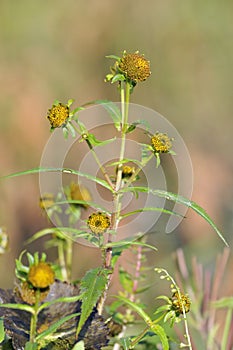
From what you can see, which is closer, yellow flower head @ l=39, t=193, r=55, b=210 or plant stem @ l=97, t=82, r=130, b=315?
plant stem @ l=97, t=82, r=130, b=315

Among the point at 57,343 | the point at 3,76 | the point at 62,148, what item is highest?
the point at 3,76

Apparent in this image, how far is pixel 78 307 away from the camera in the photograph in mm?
493

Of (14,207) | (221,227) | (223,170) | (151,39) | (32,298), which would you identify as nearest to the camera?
(32,298)

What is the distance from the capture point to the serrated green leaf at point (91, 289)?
1.38ft

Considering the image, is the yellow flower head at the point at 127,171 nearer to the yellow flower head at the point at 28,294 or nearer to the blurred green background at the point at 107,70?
the yellow flower head at the point at 28,294

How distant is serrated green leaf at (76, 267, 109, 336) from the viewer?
42cm

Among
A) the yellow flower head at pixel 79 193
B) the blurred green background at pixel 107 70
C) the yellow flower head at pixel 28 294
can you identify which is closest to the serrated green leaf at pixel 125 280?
the yellow flower head at pixel 79 193

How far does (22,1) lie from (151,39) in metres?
0.41

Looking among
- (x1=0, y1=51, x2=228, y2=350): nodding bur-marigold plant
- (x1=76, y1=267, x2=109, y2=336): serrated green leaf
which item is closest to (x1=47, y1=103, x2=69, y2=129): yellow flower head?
(x1=0, y1=51, x2=228, y2=350): nodding bur-marigold plant

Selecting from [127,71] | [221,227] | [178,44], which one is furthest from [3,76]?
[127,71]

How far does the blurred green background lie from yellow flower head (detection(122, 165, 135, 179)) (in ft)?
4.10

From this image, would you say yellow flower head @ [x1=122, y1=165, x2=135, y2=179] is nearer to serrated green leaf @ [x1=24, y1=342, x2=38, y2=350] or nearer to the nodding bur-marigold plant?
the nodding bur-marigold plant

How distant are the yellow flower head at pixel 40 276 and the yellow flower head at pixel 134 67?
0.49ft

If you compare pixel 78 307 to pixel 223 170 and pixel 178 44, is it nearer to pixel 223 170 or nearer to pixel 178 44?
pixel 223 170
